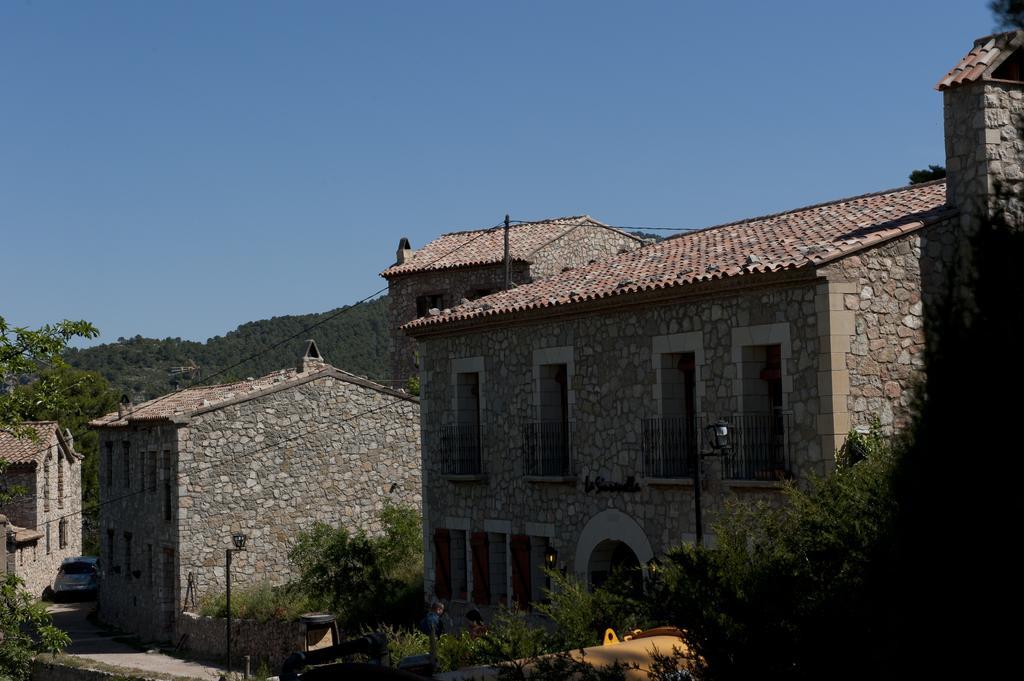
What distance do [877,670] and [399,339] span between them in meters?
31.5

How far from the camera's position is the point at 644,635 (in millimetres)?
10625

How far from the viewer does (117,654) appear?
27.1 meters

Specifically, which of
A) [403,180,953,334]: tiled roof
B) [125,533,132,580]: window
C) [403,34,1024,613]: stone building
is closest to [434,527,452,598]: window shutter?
[403,34,1024,613]: stone building

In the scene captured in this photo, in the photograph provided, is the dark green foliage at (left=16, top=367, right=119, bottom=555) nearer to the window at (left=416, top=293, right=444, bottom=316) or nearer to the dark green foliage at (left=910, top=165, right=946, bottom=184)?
the window at (left=416, top=293, right=444, bottom=316)

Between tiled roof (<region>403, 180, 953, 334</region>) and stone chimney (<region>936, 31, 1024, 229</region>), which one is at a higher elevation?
stone chimney (<region>936, 31, 1024, 229</region>)

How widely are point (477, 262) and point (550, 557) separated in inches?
730

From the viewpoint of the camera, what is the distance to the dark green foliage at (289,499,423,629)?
23016 mm

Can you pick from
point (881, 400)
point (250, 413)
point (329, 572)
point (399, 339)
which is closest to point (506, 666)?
point (881, 400)

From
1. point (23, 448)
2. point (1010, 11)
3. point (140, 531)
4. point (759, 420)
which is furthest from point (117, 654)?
point (1010, 11)

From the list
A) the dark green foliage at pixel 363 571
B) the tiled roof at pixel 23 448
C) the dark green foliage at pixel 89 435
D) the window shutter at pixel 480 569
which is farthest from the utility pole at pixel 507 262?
the dark green foliage at pixel 89 435

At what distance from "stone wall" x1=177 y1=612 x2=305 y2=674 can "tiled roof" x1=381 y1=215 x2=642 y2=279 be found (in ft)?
43.7

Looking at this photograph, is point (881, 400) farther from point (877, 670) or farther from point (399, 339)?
point (399, 339)

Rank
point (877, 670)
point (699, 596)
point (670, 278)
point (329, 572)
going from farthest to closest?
point (329, 572)
point (670, 278)
point (699, 596)
point (877, 670)

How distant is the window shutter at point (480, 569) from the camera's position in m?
19.5
